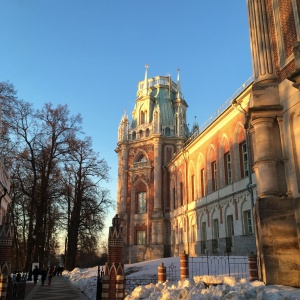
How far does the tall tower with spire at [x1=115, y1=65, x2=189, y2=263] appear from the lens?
40.3 meters

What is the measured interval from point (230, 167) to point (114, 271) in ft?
52.6

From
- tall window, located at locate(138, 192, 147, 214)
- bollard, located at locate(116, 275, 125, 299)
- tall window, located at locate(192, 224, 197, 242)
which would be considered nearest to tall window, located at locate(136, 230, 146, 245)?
tall window, located at locate(138, 192, 147, 214)

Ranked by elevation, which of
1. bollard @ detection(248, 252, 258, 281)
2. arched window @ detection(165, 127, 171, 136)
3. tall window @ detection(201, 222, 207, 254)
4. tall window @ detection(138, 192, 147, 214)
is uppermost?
arched window @ detection(165, 127, 171, 136)

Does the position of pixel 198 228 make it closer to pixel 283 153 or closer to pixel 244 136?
pixel 244 136

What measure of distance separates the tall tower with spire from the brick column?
27474 mm

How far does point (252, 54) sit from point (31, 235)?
76.1ft

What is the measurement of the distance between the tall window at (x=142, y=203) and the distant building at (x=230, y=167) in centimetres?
12

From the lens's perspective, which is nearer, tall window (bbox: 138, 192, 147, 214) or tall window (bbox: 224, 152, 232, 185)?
tall window (bbox: 224, 152, 232, 185)

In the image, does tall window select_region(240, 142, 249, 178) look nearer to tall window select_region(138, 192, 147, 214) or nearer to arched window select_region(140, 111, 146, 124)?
tall window select_region(138, 192, 147, 214)

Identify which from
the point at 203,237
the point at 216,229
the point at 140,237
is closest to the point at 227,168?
the point at 216,229

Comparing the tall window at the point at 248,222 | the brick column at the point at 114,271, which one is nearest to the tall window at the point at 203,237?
the tall window at the point at 248,222

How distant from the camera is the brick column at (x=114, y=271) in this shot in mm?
11820

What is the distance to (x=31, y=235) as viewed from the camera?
27859mm

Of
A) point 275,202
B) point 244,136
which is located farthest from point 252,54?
point 244,136
